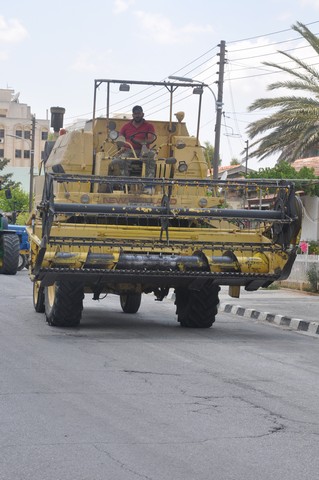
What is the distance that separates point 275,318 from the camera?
62.0 feet

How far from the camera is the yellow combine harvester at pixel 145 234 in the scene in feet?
47.1

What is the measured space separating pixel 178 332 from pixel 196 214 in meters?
1.94

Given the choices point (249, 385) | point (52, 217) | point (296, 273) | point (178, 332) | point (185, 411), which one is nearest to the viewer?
point (185, 411)

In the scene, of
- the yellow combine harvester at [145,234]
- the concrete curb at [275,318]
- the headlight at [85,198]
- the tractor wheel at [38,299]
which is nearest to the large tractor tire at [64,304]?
the yellow combine harvester at [145,234]

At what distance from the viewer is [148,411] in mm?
8727

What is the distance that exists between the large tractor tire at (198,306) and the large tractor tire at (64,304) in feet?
5.63

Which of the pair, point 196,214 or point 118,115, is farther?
point 118,115

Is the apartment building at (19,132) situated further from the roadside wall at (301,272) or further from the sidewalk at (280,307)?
the sidewalk at (280,307)

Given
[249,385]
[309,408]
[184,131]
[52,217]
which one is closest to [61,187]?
[52,217]

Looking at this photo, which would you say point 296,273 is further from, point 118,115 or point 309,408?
point 309,408

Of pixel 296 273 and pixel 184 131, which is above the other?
pixel 184 131

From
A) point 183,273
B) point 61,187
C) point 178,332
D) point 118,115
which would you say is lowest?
point 178,332

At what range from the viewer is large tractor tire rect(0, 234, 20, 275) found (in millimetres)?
31906

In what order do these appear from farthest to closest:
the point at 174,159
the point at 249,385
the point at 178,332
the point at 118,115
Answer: the point at 118,115, the point at 174,159, the point at 178,332, the point at 249,385
